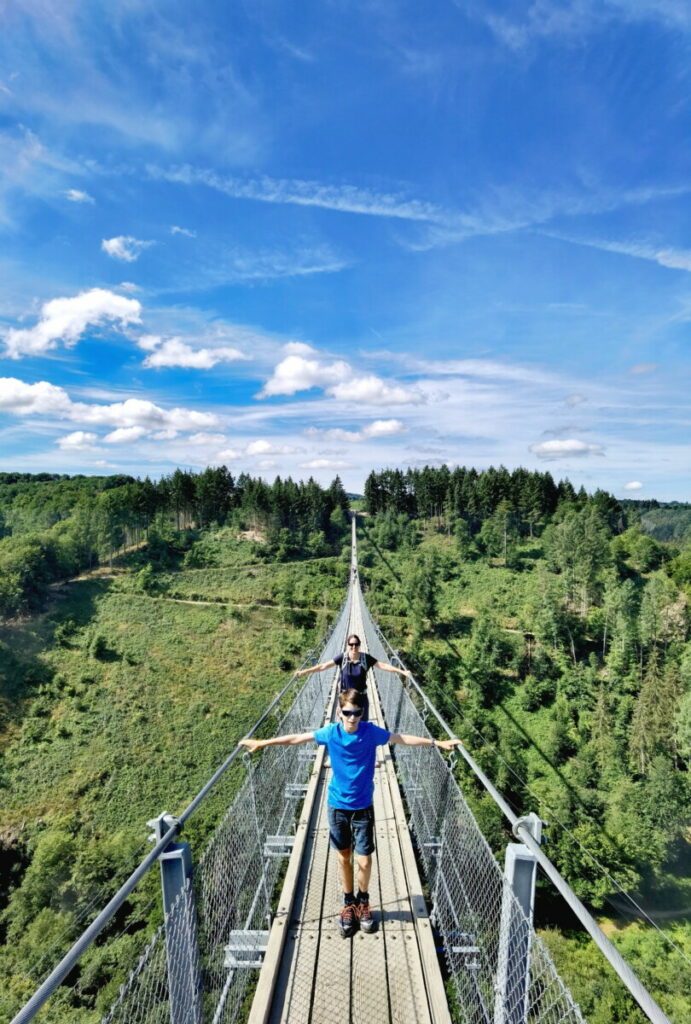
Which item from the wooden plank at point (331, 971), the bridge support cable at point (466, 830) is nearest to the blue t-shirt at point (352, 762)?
the bridge support cable at point (466, 830)

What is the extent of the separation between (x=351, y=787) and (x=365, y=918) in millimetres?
755

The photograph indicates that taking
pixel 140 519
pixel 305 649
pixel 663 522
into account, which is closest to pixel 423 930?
pixel 305 649

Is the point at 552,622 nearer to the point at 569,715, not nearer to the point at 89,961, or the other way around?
the point at 569,715

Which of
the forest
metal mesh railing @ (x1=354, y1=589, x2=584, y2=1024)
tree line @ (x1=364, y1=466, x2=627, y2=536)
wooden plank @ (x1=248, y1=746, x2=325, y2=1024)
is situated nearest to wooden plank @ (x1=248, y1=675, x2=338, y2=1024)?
wooden plank @ (x1=248, y1=746, x2=325, y2=1024)

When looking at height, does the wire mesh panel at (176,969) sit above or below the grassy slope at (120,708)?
above

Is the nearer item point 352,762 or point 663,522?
point 352,762

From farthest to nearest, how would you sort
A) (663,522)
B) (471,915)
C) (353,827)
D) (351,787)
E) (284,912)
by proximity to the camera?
1. (663,522)
2. (284,912)
3. (353,827)
4. (351,787)
5. (471,915)

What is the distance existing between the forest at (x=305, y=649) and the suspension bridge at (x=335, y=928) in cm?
889

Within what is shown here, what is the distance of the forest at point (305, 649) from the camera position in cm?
1983

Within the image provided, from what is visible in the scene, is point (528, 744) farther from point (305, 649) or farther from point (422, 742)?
point (422, 742)

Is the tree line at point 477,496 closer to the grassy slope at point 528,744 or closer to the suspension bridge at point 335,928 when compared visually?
the grassy slope at point 528,744

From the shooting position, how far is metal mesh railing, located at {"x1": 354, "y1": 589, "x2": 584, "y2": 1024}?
70.6 inches

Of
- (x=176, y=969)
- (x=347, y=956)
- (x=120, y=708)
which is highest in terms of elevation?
(x=176, y=969)

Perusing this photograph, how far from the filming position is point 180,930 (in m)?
1.80
